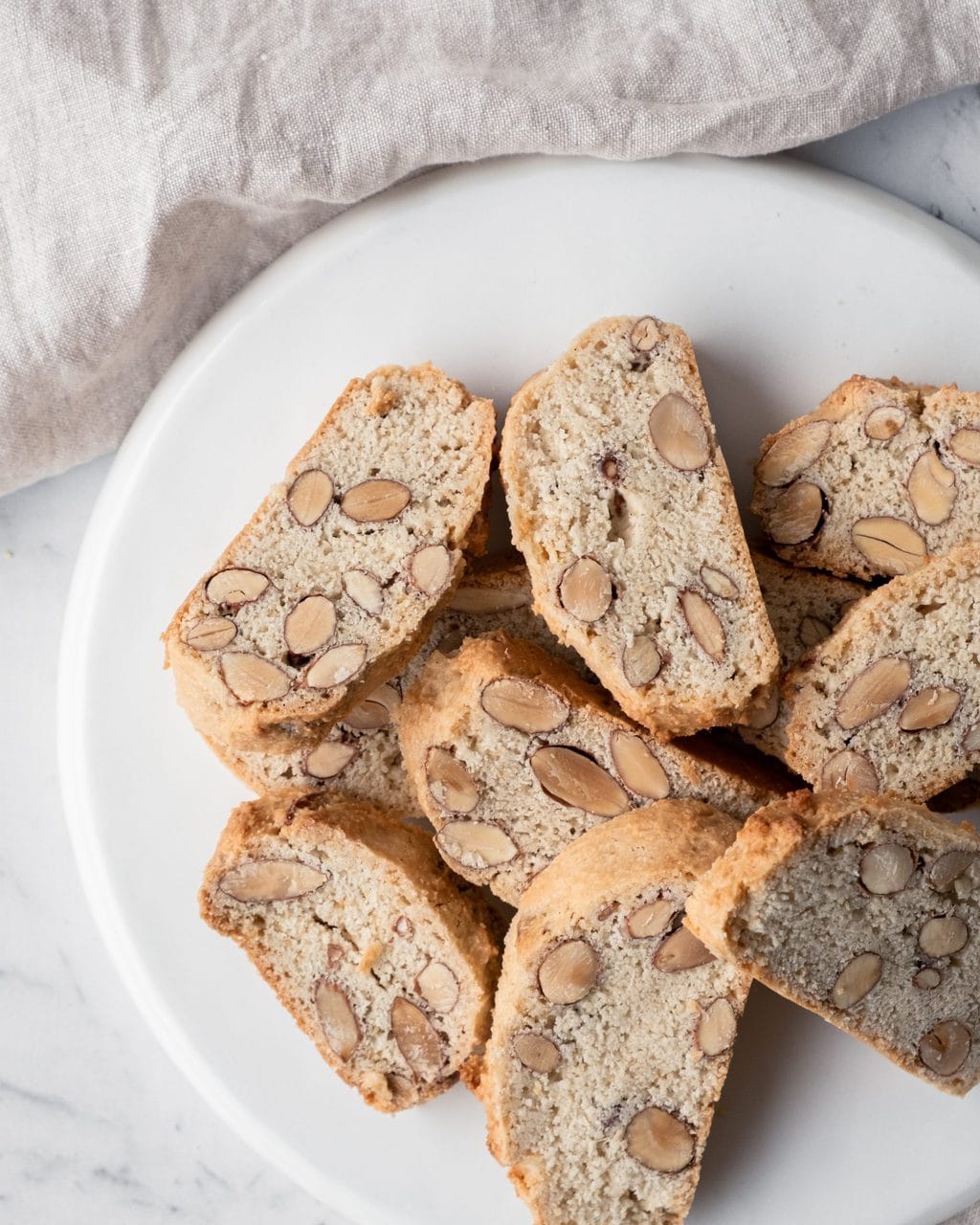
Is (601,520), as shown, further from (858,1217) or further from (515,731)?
(858,1217)

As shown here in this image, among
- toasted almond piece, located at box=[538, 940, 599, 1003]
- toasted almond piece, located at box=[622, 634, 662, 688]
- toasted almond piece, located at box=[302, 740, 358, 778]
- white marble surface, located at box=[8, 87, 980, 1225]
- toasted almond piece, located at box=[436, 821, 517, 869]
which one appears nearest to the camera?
toasted almond piece, located at box=[622, 634, 662, 688]

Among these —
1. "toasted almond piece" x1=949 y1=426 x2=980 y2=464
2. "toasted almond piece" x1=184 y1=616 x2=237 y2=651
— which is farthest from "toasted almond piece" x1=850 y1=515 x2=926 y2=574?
"toasted almond piece" x1=184 y1=616 x2=237 y2=651

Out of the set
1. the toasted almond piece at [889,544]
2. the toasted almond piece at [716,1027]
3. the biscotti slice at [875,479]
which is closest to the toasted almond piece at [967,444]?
the biscotti slice at [875,479]

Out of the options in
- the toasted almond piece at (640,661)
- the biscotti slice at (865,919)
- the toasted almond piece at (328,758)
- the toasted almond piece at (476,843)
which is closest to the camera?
the biscotti slice at (865,919)

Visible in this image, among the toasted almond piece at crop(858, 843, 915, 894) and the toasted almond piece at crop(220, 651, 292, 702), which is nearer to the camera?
the toasted almond piece at crop(858, 843, 915, 894)

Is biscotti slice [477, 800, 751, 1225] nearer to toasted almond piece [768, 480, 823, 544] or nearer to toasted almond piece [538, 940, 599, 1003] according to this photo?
toasted almond piece [538, 940, 599, 1003]

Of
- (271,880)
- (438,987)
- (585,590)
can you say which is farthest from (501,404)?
(438,987)

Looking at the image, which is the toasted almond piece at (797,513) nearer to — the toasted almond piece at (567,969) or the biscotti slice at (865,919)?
the biscotti slice at (865,919)
